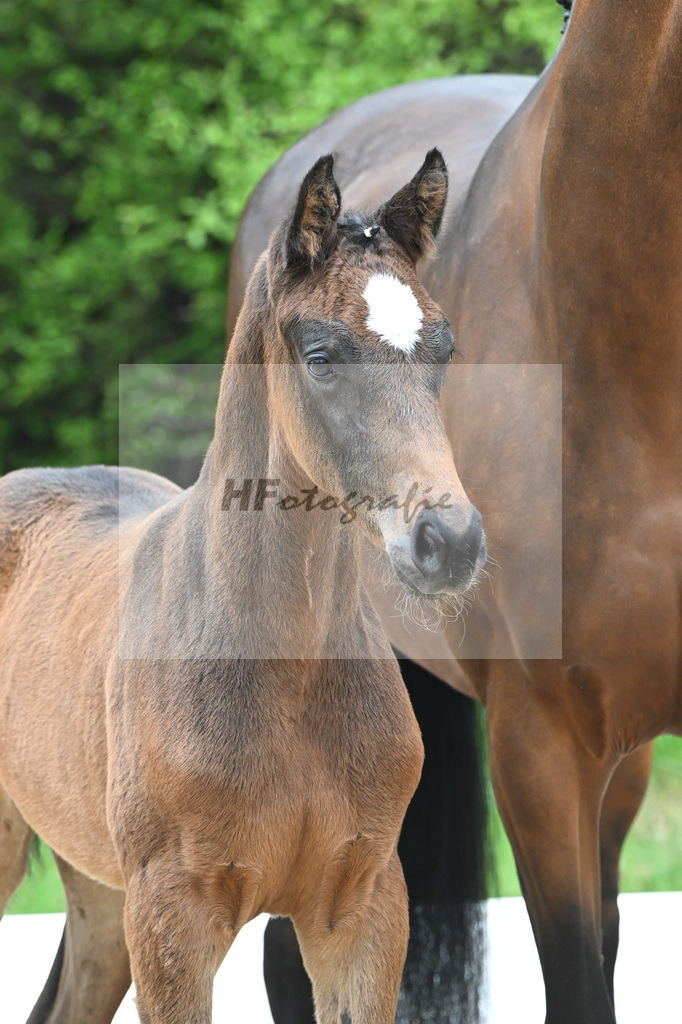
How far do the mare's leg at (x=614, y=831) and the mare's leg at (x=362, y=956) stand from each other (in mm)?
868

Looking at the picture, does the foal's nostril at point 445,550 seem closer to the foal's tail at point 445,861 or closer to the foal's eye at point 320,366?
the foal's eye at point 320,366

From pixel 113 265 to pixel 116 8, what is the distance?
1.28 m

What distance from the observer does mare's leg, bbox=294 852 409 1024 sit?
5.97 feet

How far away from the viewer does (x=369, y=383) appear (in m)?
1.62

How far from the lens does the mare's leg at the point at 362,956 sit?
1820 mm

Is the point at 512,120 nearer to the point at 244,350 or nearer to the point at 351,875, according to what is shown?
the point at 244,350

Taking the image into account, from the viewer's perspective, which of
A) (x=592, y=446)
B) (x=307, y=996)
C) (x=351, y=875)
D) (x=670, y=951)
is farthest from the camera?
(x=670, y=951)

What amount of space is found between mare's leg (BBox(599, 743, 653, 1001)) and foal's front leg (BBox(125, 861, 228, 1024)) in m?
1.13

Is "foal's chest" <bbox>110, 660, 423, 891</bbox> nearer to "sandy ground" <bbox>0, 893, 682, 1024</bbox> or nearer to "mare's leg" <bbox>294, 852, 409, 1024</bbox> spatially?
"mare's leg" <bbox>294, 852, 409, 1024</bbox>

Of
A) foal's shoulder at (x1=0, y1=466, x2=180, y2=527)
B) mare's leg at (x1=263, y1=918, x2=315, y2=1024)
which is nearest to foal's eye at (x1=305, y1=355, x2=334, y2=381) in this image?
foal's shoulder at (x1=0, y1=466, x2=180, y2=527)

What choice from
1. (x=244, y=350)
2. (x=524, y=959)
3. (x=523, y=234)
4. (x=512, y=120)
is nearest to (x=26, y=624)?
(x=244, y=350)

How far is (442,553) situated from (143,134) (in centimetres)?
521

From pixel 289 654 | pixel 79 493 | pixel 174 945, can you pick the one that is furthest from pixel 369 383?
pixel 79 493

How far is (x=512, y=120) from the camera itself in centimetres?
246
